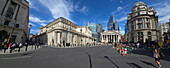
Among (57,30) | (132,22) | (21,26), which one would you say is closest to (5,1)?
(21,26)

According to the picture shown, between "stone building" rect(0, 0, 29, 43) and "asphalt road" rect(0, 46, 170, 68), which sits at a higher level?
"stone building" rect(0, 0, 29, 43)

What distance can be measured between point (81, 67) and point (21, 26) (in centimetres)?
3162

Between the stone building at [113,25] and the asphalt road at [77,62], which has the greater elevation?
the stone building at [113,25]

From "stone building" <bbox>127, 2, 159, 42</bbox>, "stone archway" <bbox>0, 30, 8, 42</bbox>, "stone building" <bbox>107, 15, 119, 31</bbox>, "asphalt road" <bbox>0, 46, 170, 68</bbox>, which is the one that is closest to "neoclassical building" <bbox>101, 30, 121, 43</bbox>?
"stone building" <bbox>127, 2, 159, 42</bbox>

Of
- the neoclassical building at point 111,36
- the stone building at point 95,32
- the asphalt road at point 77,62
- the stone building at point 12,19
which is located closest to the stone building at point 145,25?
the asphalt road at point 77,62

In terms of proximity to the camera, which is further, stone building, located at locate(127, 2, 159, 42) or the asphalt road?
stone building, located at locate(127, 2, 159, 42)

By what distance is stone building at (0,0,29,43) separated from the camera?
64.2ft

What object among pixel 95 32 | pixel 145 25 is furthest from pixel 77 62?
pixel 95 32

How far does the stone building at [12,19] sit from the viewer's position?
64.2ft

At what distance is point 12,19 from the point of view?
2184 centimetres

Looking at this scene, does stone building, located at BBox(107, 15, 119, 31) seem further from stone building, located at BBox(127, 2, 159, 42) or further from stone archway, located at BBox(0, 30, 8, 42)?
stone archway, located at BBox(0, 30, 8, 42)

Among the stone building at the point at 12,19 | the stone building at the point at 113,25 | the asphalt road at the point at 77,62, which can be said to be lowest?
the asphalt road at the point at 77,62

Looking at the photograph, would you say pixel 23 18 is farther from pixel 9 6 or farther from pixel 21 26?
pixel 9 6

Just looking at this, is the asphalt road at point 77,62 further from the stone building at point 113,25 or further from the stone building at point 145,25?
the stone building at point 113,25
